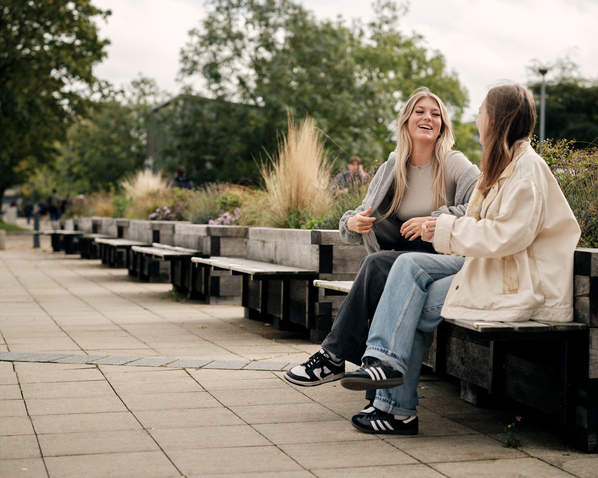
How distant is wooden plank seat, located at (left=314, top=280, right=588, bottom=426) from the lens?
11.3 ft

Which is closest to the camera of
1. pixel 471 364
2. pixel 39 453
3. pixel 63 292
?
pixel 39 453

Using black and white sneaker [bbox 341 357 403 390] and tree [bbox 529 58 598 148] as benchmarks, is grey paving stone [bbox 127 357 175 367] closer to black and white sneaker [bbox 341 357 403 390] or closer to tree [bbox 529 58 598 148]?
black and white sneaker [bbox 341 357 403 390]

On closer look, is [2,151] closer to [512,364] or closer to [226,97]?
[226,97]

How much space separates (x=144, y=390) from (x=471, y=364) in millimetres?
1960

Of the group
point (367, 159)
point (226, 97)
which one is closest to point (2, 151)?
point (226, 97)

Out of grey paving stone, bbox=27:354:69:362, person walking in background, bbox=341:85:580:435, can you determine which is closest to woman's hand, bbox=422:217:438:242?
person walking in background, bbox=341:85:580:435

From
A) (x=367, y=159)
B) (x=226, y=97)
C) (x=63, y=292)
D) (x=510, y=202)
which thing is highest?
(x=226, y=97)

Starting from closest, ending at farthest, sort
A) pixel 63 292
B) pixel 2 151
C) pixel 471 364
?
1. pixel 471 364
2. pixel 63 292
3. pixel 2 151

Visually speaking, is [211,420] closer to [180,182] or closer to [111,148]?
[180,182]

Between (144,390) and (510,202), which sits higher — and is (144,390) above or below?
below

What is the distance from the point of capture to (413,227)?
4.19 m

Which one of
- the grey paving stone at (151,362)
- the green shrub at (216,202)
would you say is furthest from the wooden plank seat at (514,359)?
the green shrub at (216,202)

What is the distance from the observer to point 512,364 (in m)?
4.00

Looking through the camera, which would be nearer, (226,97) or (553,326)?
(553,326)
